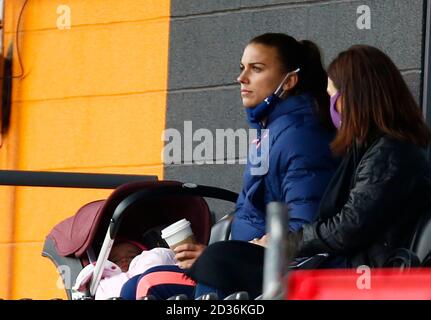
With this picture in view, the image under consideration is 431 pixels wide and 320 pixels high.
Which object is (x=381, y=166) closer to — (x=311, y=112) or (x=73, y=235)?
(x=311, y=112)

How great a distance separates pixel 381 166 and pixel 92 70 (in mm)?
4112

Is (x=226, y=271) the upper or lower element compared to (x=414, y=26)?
lower

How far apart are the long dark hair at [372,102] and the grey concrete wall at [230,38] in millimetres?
2054

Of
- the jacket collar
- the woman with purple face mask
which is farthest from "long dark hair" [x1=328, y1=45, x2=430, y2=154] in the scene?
the jacket collar

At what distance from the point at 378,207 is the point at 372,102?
1.48ft

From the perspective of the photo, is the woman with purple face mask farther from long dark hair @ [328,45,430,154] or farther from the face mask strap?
the face mask strap

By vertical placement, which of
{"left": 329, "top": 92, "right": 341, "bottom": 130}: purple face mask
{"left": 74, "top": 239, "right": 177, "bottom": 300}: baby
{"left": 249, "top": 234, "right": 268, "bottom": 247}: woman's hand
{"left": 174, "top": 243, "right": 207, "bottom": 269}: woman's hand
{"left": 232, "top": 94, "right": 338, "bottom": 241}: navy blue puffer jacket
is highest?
{"left": 329, "top": 92, "right": 341, "bottom": 130}: purple face mask

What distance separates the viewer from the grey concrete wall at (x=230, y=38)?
774 centimetres

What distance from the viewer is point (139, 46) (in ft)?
29.5

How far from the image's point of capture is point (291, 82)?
6.26m

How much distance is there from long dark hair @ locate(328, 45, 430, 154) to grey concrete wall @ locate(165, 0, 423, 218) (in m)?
2.05

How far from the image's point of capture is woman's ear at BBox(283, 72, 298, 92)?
20.5ft
